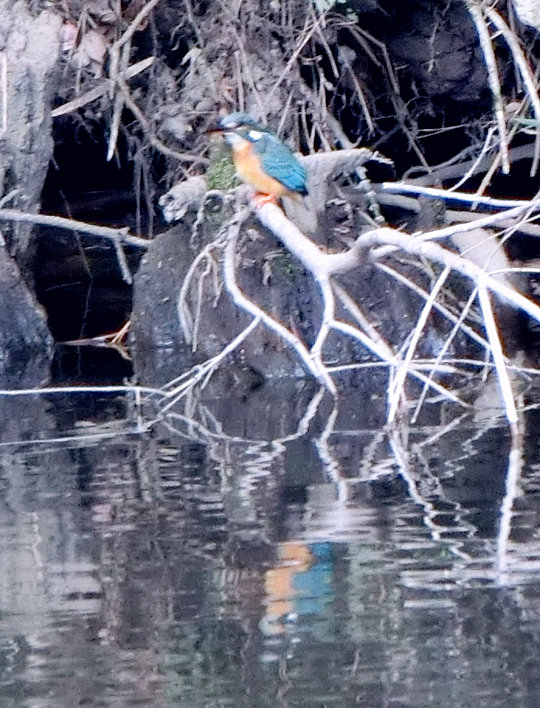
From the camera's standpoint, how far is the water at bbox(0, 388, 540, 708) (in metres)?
3.12

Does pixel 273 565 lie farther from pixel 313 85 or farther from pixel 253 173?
pixel 313 85

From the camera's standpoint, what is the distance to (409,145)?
28.6 feet

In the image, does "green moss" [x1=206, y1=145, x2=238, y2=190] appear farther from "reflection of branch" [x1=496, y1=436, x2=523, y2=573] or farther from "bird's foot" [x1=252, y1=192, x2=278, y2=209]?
"reflection of branch" [x1=496, y1=436, x2=523, y2=573]

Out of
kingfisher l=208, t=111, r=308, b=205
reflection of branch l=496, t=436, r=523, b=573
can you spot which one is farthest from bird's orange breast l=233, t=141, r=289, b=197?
reflection of branch l=496, t=436, r=523, b=573

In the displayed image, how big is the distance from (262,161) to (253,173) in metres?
0.10

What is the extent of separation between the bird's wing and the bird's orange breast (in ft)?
0.11

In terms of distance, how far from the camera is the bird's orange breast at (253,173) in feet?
22.0

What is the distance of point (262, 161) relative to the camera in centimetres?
666

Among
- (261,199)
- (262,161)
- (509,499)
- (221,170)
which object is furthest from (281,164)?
(509,499)

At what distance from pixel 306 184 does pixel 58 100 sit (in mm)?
2019

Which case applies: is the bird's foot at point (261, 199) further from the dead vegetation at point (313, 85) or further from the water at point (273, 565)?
the water at point (273, 565)

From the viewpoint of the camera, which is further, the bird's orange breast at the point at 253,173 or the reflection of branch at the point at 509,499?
the bird's orange breast at the point at 253,173

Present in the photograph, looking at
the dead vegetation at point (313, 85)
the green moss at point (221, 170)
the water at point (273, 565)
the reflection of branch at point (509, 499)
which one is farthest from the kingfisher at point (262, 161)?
the reflection of branch at point (509, 499)

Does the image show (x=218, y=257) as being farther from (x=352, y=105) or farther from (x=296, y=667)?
(x=296, y=667)
